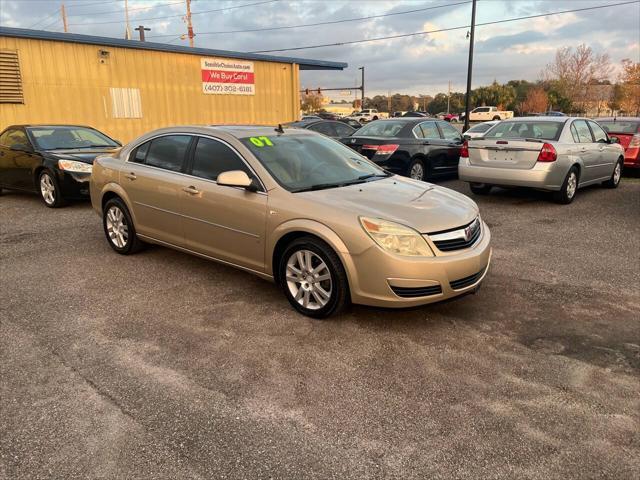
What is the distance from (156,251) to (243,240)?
2.13 m

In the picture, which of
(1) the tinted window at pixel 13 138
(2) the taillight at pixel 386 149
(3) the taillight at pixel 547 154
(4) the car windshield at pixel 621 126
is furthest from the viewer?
(4) the car windshield at pixel 621 126

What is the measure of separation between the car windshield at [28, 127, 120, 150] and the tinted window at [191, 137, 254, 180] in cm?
561

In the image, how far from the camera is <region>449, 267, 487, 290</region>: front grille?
12.6 ft

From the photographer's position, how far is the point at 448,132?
11.6 metres

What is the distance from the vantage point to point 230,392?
3.07 metres

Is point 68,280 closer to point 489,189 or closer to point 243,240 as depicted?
point 243,240

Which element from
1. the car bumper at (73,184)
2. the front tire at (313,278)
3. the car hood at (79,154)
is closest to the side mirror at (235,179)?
the front tire at (313,278)

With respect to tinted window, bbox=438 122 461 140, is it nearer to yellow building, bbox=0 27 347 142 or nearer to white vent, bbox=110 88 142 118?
yellow building, bbox=0 27 347 142

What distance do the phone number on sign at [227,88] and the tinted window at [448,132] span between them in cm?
956

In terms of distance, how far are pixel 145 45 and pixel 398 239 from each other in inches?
582

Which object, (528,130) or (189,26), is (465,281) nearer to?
(528,130)

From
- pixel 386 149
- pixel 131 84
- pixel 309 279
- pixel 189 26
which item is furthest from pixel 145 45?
pixel 189 26

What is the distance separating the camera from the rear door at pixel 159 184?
199 inches

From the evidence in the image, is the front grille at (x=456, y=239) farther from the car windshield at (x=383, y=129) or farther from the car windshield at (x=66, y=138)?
the car windshield at (x=66, y=138)
